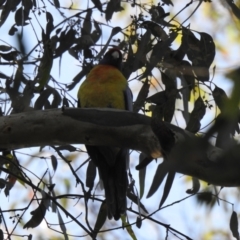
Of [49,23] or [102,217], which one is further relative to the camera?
[49,23]

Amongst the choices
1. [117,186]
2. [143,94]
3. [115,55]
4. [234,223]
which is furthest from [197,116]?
[115,55]

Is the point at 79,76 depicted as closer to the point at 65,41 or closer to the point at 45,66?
the point at 65,41

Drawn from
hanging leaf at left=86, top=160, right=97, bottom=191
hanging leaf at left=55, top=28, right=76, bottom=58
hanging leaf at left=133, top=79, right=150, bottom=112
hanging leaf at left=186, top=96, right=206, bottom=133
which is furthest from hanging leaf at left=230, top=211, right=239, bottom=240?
hanging leaf at left=55, top=28, right=76, bottom=58

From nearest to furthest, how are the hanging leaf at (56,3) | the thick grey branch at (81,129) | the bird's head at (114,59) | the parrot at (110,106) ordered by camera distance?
the thick grey branch at (81,129), the parrot at (110,106), the hanging leaf at (56,3), the bird's head at (114,59)

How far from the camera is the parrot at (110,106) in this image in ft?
7.32

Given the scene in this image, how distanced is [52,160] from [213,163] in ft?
4.11

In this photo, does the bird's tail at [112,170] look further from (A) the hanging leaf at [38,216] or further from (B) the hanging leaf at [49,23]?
(B) the hanging leaf at [49,23]

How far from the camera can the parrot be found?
2.23 metres

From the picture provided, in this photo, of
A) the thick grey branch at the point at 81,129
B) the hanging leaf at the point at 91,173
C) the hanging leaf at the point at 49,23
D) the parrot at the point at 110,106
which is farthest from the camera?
the hanging leaf at the point at 49,23

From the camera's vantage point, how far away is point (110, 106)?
8.34 feet

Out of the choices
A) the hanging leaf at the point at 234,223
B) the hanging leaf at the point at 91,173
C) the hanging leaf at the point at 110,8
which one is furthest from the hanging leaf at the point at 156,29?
the hanging leaf at the point at 234,223

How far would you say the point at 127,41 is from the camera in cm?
254

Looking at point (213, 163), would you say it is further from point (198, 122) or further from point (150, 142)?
point (198, 122)

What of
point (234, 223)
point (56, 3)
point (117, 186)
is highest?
point (56, 3)
